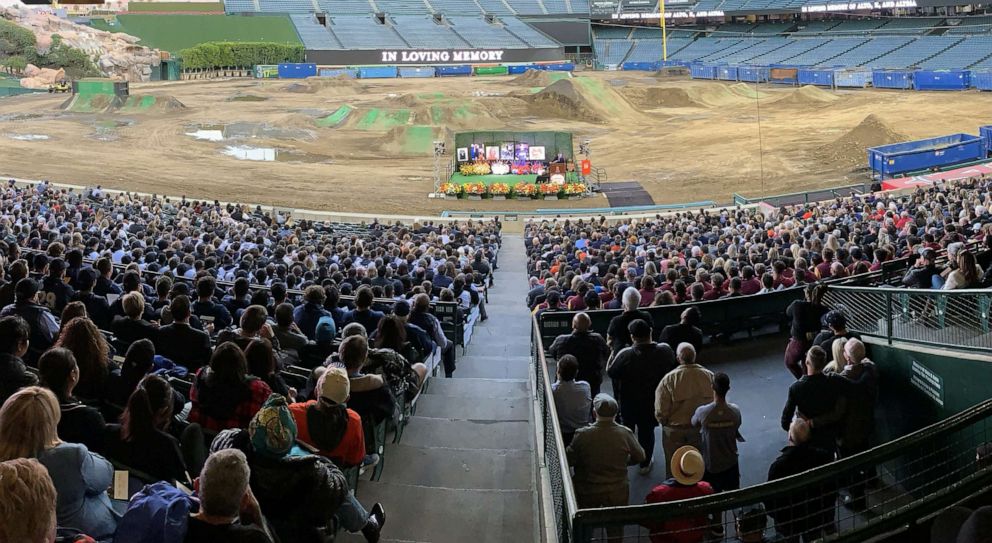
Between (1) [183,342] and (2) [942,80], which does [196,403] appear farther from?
(2) [942,80]

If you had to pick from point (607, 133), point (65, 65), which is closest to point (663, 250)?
point (607, 133)

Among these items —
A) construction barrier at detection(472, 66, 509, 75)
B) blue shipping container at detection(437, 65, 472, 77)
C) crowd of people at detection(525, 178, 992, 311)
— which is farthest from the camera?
construction barrier at detection(472, 66, 509, 75)

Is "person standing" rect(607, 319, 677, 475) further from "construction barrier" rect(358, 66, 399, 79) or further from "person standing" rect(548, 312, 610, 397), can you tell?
"construction barrier" rect(358, 66, 399, 79)

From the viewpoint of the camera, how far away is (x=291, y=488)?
218 inches

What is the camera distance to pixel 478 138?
1693 inches

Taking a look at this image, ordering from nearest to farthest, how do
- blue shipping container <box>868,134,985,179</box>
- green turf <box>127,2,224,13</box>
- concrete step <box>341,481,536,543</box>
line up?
concrete step <box>341,481,536,543</box>
blue shipping container <box>868,134,985,179</box>
green turf <box>127,2,224,13</box>

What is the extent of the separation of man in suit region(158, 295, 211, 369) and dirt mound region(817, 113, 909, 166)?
41033 mm

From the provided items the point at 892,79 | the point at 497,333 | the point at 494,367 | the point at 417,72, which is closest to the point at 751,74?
the point at 892,79

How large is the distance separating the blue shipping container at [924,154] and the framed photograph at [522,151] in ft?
47.9

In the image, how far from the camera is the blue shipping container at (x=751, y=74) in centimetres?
7988

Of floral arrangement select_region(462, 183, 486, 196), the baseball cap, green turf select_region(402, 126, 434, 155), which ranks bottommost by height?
the baseball cap

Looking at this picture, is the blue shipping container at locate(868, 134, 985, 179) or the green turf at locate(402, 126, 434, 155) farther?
the green turf at locate(402, 126, 434, 155)

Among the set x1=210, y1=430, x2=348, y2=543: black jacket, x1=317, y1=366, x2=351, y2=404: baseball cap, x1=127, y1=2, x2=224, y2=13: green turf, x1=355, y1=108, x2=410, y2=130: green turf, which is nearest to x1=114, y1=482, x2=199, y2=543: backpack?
x1=210, y1=430, x2=348, y2=543: black jacket

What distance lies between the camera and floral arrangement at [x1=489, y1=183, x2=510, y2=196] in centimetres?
4147
